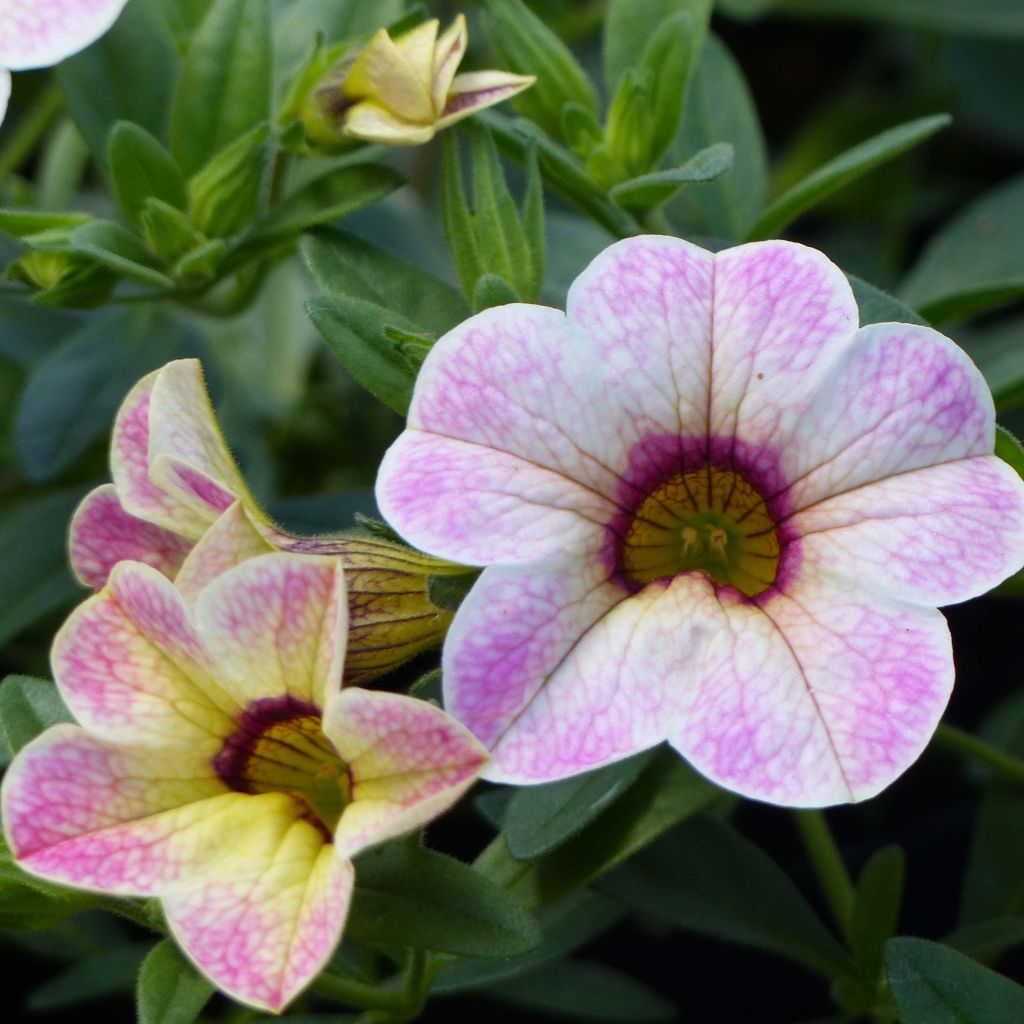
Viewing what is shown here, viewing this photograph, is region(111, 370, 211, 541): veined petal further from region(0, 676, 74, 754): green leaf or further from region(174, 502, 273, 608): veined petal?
region(0, 676, 74, 754): green leaf

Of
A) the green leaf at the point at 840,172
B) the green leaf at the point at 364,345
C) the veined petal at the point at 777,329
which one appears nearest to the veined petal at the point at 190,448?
the green leaf at the point at 364,345

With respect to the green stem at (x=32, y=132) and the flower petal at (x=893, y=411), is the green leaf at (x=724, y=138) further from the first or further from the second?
the green stem at (x=32, y=132)

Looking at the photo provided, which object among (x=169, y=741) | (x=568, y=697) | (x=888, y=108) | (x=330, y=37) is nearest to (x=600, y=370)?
(x=568, y=697)

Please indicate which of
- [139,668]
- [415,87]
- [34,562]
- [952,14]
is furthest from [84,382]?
[952,14]

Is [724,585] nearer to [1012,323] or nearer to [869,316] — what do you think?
[869,316]

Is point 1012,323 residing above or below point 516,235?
below

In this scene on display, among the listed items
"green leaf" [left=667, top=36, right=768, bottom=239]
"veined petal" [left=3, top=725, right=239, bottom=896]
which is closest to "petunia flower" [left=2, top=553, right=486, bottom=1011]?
"veined petal" [left=3, top=725, right=239, bottom=896]
